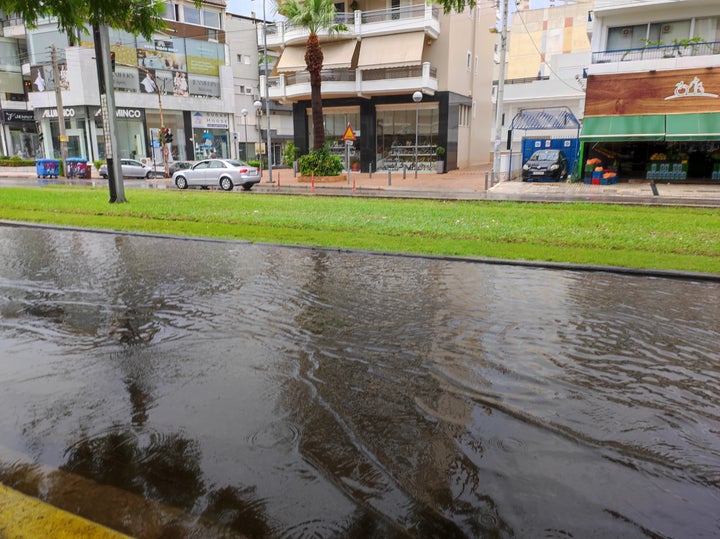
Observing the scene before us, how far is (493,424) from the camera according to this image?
3895 mm

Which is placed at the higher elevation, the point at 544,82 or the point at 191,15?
the point at 191,15

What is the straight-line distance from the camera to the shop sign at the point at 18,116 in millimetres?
52312

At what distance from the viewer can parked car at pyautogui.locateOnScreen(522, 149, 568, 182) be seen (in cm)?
2808

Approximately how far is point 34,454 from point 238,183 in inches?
978

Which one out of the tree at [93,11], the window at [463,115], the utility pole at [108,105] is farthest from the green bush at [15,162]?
the tree at [93,11]

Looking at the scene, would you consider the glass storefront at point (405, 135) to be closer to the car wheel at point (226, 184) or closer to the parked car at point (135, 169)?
the car wheel at point (226, 184)

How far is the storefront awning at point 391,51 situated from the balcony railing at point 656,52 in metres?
11.5

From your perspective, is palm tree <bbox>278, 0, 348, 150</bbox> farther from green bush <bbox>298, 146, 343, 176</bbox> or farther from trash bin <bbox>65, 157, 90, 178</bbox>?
trash bin <bbox>65, 157, 90, 178</bbox>

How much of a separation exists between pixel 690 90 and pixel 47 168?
39.1 meters

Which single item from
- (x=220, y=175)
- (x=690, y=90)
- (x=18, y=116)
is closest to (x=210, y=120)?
(x=18, y=116)

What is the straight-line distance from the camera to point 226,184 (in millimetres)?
27562

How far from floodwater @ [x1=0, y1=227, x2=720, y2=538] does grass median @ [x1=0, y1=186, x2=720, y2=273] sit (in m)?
2.39

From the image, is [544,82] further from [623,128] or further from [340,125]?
[623,128]

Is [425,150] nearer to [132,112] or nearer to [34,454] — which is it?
[132,112]
